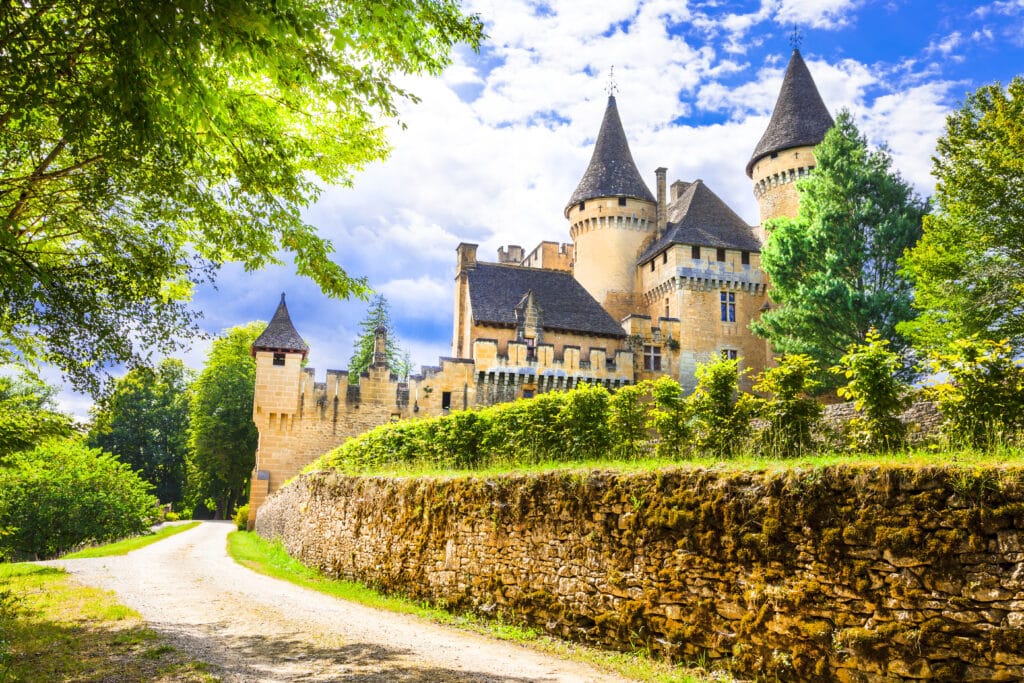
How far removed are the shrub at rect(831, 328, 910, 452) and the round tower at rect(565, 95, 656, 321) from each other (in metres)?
30.2

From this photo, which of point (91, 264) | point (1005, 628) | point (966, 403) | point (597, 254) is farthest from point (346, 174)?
point (597, 254)

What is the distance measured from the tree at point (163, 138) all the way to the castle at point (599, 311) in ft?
57.9

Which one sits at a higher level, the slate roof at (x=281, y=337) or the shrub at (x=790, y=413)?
the slate roof at (x=281, y=337)

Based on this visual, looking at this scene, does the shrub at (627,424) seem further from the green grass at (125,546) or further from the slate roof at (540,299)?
the slate roof at (540,299)

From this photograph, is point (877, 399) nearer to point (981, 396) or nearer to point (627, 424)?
point (981, 396)

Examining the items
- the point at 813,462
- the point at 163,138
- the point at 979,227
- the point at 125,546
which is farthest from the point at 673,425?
the point at 125,546

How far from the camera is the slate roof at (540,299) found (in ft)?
108

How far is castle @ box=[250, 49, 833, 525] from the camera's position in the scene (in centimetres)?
2952

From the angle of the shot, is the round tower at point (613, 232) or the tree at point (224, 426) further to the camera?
the tree at point (224, 426)

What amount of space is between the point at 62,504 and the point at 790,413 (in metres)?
22.8

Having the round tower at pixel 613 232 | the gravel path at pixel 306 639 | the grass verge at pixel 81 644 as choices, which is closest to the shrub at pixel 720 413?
the gravel path at pixel 306 639

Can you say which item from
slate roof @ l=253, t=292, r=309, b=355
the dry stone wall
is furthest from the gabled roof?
the dry stone wall

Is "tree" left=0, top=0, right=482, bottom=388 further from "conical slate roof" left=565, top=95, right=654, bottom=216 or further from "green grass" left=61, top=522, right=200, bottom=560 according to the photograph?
"conical slate roof" left=565, top=95, right=654, bottom=216

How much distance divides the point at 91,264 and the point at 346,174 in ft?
13.3
